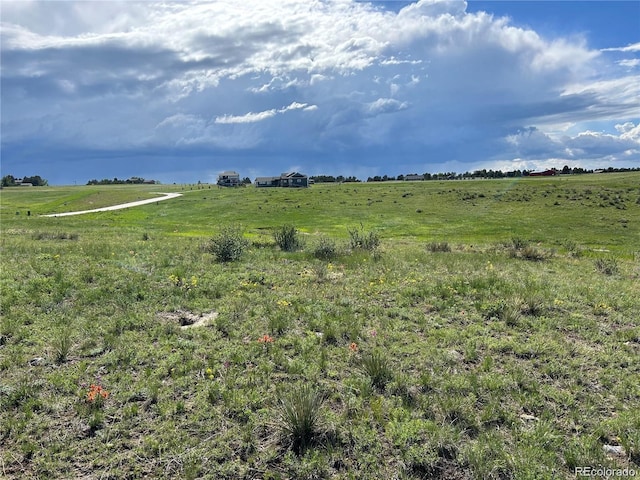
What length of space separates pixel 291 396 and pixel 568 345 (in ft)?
19.1

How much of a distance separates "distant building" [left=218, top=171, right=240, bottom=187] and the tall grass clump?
566 feet

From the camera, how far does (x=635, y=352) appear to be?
8.15 metres

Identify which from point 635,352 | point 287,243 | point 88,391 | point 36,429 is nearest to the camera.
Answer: point 36,429

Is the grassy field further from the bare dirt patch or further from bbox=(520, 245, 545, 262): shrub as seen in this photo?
bbox=(520, 245, 545, 262): shrub

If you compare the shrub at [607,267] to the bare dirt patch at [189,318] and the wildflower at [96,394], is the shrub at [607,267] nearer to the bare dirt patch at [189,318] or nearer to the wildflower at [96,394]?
the bare dirt patch at [189,318]

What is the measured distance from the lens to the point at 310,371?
734cm

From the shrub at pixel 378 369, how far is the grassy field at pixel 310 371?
0.08ft

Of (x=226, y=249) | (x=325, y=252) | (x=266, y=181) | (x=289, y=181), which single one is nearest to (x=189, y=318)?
(x=226, y=249)

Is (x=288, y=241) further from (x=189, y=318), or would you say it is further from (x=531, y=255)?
(x=531, y=255)

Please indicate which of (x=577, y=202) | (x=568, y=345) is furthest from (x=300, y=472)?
(x=577, y=202)

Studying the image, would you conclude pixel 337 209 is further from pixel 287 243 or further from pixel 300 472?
pixel 300 472

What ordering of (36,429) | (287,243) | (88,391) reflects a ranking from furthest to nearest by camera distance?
(287,243), (88,391), (36,429)

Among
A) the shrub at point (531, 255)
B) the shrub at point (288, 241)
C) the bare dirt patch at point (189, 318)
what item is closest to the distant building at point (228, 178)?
the shrub at point (288, 241)

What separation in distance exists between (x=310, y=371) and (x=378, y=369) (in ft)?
3.90
